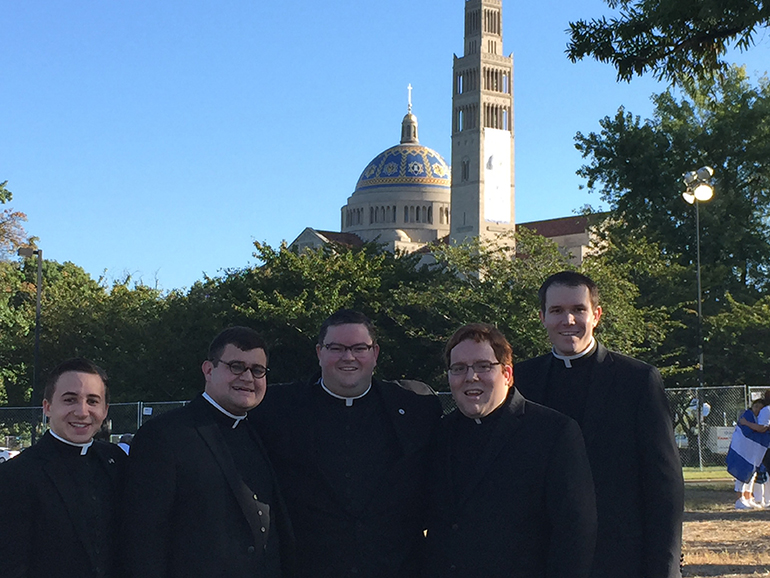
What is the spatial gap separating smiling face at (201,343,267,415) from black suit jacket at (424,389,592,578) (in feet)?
3.23

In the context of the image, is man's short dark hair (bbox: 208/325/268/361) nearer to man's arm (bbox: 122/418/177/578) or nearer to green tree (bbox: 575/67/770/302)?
man's arm (bbox: 122/418/177/578)

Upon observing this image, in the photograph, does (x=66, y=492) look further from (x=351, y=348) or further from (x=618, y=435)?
(x=618, y=435)

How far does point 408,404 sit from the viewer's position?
496 centimetres

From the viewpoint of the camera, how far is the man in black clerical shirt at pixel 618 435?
4535mm

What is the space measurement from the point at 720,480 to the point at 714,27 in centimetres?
1564

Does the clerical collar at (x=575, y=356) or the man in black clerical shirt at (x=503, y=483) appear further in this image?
the clerical collar at (x=575, y=356)

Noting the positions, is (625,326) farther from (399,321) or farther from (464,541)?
(464,541)

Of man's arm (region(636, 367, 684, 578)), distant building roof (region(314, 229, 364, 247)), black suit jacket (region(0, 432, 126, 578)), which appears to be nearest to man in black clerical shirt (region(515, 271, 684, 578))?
man's arm (region(636, 367, 684, 578))

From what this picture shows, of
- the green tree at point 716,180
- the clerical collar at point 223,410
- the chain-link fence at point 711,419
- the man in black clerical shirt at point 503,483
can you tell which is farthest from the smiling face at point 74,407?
the green tree at point 716,180

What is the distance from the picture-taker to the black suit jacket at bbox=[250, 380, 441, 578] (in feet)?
15.4

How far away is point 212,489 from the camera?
448 centimetres

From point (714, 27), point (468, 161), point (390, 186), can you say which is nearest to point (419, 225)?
point (390, 186)

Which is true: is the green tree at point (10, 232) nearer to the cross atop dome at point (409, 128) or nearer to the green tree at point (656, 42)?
the green tree at point (656, 42)

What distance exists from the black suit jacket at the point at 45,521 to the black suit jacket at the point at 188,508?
0.61 feet
